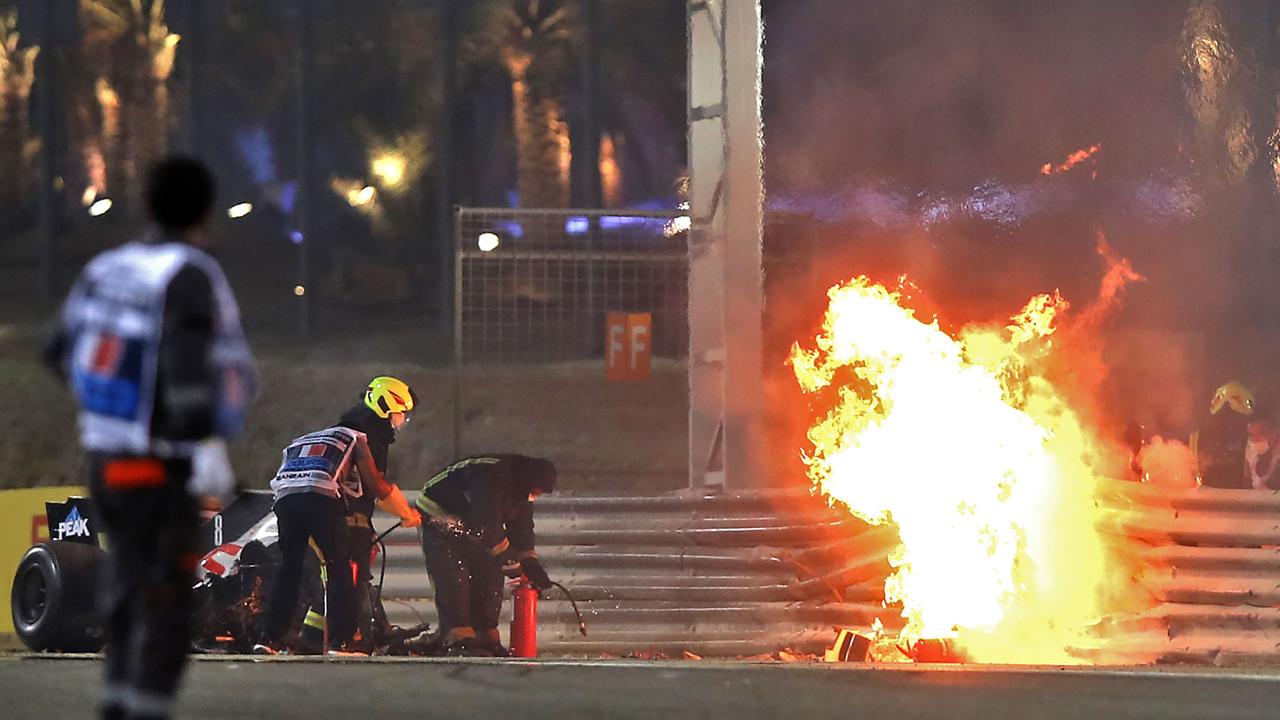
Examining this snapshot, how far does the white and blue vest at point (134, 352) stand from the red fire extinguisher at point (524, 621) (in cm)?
584

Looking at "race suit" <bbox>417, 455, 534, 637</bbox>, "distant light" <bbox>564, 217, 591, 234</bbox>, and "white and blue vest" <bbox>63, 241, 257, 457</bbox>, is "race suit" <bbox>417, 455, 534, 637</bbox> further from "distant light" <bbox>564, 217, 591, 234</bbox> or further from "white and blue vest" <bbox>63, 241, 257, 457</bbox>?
"white and blue vest" <bbox>63, 241, 257, 457</bbox>

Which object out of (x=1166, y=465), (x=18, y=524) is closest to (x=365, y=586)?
(x=18, y=524)

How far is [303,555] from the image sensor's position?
9.20m

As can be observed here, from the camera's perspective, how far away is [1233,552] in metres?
9.49

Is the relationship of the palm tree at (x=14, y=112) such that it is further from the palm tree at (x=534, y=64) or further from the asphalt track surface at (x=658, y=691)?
the asphalt track surface at (x=658, y=691)

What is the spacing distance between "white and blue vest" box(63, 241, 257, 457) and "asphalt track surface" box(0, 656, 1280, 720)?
6.05 ft

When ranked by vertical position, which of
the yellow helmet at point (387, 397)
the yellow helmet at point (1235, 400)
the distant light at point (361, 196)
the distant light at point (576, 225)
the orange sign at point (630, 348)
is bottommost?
the yellow helmet at point (387, 397)

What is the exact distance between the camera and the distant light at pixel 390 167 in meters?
34.8

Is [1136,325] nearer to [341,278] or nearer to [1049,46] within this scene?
[1049,46]

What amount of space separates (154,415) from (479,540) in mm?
5952

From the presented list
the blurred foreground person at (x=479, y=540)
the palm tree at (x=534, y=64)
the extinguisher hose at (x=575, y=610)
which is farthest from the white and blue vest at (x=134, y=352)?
the palm tree at (x=534, y=64)

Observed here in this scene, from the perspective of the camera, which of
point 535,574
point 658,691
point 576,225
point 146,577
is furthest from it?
point 576,225

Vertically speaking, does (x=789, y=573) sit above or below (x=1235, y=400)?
below

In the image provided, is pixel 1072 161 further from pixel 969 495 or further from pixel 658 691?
pixel 658 691
